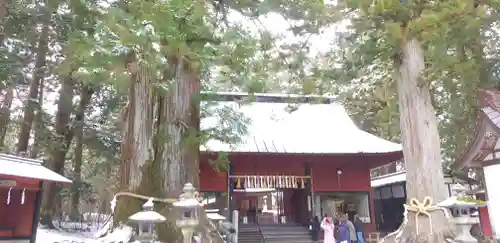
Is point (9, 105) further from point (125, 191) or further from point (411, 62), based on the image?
point (411, 62)

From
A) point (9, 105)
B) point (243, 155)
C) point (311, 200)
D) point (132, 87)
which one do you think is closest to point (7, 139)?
point (9, 105)

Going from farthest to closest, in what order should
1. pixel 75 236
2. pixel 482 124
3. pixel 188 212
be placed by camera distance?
pixel 75 236 < pixel 482 124 < pixel 188 212

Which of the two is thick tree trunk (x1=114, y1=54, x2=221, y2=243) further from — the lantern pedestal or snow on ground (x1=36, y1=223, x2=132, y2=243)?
the lantern pedestal

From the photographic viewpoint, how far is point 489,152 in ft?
23.5

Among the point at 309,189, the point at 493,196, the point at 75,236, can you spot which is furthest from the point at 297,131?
the point at 75,236

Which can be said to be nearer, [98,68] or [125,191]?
[98,68]

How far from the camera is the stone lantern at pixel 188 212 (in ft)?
17.3

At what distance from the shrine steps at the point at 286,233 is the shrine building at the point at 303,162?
1.48 feet

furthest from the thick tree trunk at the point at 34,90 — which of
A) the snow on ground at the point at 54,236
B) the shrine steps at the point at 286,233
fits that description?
the shrine steps at the point at 286,233

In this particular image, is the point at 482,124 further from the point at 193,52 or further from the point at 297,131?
the point at 297,131

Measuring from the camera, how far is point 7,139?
21.8m

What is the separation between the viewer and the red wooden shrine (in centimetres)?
832

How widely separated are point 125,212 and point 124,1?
2967 mm

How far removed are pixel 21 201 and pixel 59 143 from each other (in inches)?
156
